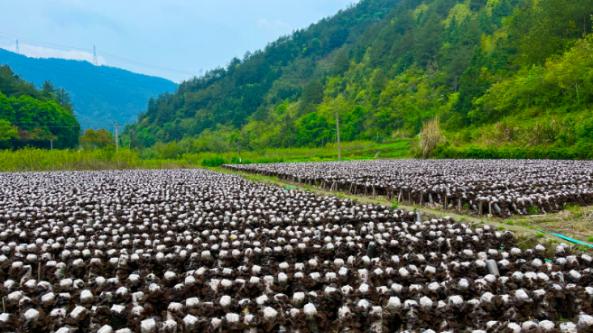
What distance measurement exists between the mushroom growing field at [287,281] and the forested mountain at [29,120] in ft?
216

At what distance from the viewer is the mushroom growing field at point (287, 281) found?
254cm

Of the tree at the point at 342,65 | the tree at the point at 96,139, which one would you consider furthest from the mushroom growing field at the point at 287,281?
the tree at the point at 342,65

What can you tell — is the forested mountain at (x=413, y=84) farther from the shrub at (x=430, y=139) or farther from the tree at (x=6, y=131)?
the tree at (x=6, y=131)

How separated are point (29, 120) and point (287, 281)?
76440 mm

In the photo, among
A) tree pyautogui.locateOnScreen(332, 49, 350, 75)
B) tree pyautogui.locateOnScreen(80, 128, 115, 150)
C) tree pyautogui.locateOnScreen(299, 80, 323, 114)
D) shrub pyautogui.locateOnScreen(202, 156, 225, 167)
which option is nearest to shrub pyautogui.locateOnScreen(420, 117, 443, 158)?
shrub pyautogui.locateOnScreen(202, 156, 225, 167)

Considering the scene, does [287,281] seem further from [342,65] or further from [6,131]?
[342,65]

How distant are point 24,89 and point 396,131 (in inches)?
2910

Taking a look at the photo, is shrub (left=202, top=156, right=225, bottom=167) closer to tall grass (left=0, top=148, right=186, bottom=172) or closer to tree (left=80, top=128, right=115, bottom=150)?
tall grass (left=0, top=148, right=186, bottom=172)

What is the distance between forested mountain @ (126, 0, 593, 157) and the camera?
90.2ft

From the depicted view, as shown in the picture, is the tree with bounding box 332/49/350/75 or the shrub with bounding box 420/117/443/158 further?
the tree with bounding box 332/49/350/75

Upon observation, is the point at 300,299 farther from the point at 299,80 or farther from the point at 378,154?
the point at 299,80

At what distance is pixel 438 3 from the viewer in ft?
297

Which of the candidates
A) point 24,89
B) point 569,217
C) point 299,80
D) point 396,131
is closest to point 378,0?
point 299,80

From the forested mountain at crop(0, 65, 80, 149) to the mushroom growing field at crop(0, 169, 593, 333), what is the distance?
216 ft
